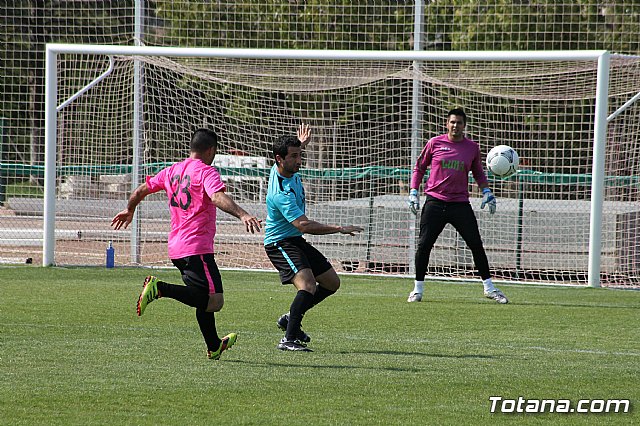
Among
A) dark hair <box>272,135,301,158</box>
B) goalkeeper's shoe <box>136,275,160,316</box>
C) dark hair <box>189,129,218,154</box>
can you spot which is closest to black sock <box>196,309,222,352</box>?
goalkeeper's shoe <box>136,275,160,316</box>

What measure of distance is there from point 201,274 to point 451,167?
5.07 meters

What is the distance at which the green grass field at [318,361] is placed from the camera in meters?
5.83

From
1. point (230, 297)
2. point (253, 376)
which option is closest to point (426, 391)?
point (253, 376)

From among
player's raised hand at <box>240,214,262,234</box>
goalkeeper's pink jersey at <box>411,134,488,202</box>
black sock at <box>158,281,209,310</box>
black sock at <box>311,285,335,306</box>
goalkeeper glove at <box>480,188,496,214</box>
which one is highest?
goalkeeper's pink jersey at <box>411,134,488,202</box>

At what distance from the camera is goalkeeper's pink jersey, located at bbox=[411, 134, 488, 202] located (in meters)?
12.0

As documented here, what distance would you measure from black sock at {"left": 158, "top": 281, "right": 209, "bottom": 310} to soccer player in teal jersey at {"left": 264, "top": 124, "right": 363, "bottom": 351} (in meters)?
0.81

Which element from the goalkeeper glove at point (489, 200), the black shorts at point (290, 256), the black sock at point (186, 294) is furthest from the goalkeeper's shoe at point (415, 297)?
the black sock at point (186, 294)

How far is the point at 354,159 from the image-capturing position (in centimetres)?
1753

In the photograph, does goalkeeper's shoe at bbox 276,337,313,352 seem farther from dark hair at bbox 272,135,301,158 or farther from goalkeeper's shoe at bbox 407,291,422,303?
goalkeeper's shoe at bbox 407,291,422,303

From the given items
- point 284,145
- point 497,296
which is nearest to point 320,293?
point 284,145

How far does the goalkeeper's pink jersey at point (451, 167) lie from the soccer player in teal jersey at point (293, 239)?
3.62m

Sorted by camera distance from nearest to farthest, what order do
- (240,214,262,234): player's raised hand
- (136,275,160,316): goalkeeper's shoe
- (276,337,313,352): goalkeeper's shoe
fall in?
(240,214,262,234): player's raised hand → (136,275,160,316): goalkeeper's shoe → (276,337,313,352): goalkeeper's shoe

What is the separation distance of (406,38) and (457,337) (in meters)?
16.9

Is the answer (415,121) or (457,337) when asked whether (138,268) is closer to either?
(415,121)
